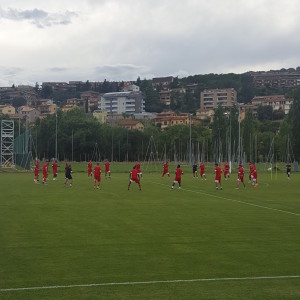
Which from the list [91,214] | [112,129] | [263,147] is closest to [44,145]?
[112,129]

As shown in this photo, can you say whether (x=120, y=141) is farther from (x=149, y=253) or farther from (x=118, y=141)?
(x=149, y=253)

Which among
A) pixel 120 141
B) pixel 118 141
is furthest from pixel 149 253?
pixel 120 141

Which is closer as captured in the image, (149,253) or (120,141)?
(149,253)

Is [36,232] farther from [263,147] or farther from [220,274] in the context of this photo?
[263,147]

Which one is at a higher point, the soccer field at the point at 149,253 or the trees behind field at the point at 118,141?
the trees behind field at the point at 118,141

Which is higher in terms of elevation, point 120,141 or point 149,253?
point 120,141

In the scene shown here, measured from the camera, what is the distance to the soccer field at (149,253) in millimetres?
9898

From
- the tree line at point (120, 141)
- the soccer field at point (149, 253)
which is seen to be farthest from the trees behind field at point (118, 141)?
the soccer field at point (149, 253)

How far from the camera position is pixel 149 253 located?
13164 mm

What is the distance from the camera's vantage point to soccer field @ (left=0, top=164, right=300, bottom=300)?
9.90m

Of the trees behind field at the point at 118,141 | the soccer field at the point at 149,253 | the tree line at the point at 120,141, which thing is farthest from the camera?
the trees behind field at the point at 118,141

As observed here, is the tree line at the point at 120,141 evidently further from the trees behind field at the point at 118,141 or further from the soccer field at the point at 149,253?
the soccer field at the point at 149,253

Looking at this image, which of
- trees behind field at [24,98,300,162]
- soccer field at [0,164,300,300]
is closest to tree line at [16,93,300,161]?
trees behind field at [24,98,300,162]

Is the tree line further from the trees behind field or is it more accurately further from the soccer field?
the soccer field
